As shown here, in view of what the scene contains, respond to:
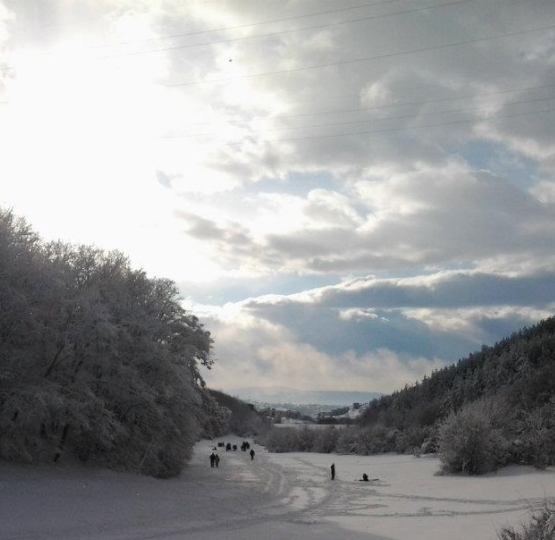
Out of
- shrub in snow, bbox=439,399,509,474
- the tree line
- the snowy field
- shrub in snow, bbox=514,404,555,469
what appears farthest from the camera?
shrub in snow, bbox=514,404,555,469

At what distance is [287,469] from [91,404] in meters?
31.4

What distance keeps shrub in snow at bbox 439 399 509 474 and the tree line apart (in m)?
17.2

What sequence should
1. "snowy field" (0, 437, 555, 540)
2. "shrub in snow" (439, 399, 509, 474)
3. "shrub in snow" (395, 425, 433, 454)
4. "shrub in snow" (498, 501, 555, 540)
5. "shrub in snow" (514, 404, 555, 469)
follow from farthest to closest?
"shrub in snow" (395, 425, 433, 454) < "shrub in snow" (514, 404, 555, 469) < "shrub in snow" (439, 399, 509, 474) < "snowy field" (0, 437, 555, 540) < "shrub in snow" (498, 501, 555, 540)

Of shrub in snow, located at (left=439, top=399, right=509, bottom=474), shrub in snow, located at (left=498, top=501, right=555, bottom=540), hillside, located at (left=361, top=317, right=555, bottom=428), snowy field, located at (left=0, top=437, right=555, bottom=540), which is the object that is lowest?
snowy field, located at (left=0, top=437, right=555, bottom=540)

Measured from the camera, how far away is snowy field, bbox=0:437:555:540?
20.7 meters

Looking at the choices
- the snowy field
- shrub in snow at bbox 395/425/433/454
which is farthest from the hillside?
the snowy field

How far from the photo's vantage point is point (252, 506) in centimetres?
2898

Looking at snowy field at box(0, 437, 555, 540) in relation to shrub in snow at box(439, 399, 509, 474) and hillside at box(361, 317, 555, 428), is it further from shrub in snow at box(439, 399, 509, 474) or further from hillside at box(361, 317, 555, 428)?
hillside at box(361, 317, 555, 428)

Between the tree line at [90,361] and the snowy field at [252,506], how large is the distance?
1.90 metres

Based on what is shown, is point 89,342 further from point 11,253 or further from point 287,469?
point 287,469

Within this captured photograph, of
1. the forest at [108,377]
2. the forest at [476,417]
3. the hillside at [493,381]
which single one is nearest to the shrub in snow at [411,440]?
the forest at [476,417]

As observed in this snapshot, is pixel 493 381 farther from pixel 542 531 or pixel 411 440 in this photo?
pixel 542 531

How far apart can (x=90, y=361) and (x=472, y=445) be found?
2577 cm

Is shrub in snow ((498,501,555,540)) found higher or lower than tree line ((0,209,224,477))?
lower
